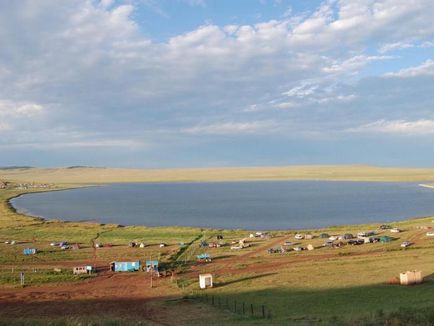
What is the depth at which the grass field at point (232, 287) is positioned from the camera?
2480 cm

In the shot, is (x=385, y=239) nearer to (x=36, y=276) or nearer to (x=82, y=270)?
(x=82, y=270)

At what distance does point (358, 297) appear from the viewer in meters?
28.3

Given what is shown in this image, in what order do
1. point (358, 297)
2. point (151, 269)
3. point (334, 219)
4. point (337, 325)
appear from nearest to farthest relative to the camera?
1. point (337, 325)
2. point (358, 297)
3. point (151, 269)
4. point (334, 219)

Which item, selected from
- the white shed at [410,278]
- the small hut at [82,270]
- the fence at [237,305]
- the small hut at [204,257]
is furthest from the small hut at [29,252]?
the white shed at [410,278]

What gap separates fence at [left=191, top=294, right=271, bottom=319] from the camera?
26.2m

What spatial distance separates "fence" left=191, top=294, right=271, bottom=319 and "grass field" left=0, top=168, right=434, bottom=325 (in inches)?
3.0

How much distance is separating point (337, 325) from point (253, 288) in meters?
16.6

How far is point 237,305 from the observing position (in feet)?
95.6

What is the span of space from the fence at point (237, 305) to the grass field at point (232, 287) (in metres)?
0.08

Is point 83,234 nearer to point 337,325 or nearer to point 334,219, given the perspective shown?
point 334,219

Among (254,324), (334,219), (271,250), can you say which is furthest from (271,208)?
(254,324)

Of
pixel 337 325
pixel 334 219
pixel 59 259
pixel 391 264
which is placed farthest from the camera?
pixel 334 219

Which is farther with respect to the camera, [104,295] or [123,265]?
[123,265]

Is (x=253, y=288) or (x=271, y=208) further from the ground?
(x=271, y=208)
